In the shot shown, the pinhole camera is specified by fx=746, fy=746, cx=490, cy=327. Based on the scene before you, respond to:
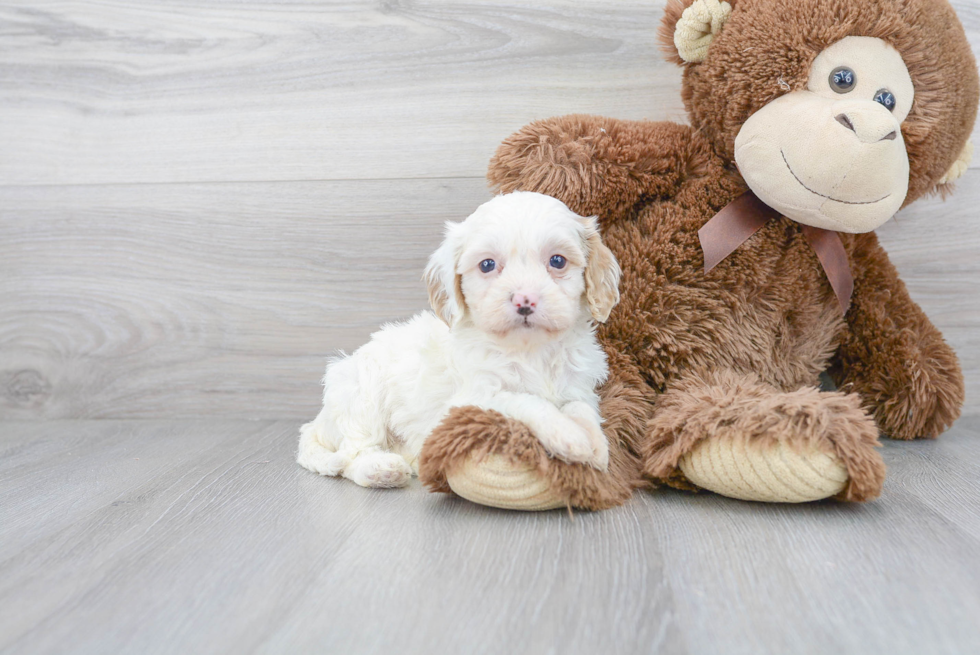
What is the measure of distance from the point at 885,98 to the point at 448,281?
0.81 m

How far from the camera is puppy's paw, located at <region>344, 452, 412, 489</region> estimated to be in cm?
132

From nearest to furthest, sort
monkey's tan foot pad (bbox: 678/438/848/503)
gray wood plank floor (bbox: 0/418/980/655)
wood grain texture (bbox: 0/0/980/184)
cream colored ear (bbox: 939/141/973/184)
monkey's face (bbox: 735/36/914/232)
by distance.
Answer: gray wood plank floor (bbox: 0/418/980/655)
monkey's tan foot pad (bbox: 678/438/848/503)
monkey's face (bbox: 735/36/914/232)
cream colored ear (bbox: 939/141/973/184)
wood grain texture (bbox: 0/0/980/184)

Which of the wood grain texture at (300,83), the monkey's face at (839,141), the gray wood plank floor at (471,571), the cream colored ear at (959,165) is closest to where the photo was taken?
the gray wood plank floor at (471,571)

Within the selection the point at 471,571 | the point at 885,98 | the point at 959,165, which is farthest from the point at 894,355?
the point at 471,571

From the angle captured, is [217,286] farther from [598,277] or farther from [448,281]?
[598,277]

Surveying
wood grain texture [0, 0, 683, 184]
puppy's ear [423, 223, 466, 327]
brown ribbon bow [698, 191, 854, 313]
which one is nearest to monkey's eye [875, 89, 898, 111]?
brown ribbon bow [698, 191, 854, 313]

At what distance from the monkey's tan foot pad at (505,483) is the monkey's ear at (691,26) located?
0.83 meters

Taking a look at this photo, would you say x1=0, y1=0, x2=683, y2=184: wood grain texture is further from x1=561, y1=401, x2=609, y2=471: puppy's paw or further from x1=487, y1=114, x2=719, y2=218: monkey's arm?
x1=561, y1=401, x2=609, y2=471: puppy's paw

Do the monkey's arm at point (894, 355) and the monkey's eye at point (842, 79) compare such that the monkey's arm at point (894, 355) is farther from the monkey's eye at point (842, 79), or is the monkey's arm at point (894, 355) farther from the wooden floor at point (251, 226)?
the monkey's eye at point (842, 79)

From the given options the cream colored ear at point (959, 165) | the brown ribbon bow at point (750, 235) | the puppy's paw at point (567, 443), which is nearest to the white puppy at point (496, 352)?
the puppy's paw at point (567, 443)

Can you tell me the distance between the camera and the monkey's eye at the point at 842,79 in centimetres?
127

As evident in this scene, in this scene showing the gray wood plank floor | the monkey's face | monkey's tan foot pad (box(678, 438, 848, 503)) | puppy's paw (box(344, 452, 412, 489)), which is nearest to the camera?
the gray wood plank floor

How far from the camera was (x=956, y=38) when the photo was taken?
4.34 ft

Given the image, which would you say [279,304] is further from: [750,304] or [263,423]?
[750,304]
